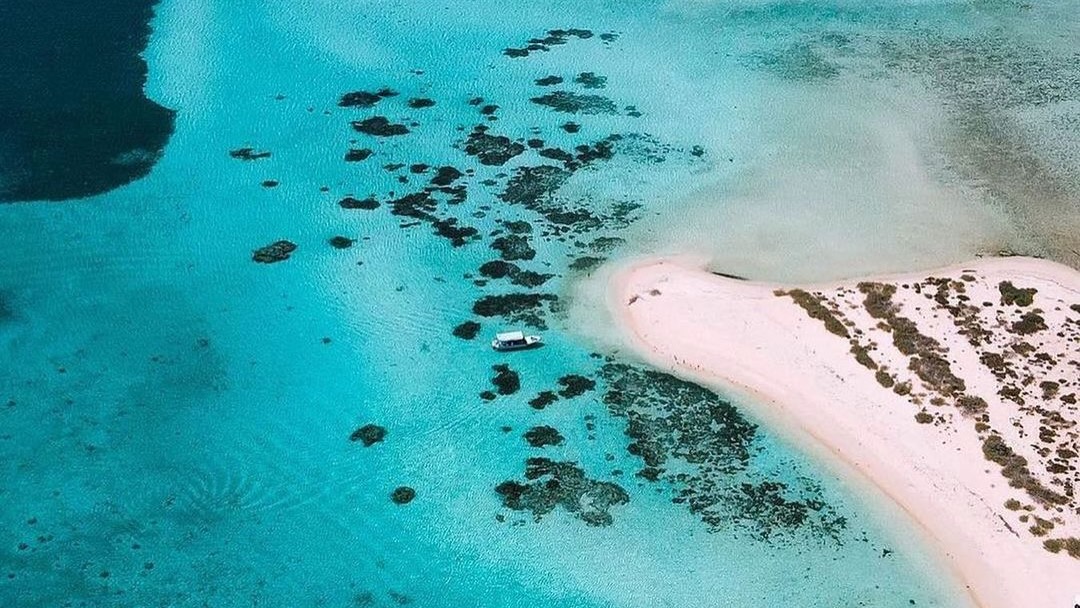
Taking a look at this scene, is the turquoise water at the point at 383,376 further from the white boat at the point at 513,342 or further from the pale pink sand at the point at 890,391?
the pale pink sand at the point at 890,391

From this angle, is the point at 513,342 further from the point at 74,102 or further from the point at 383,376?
the point at 74,102

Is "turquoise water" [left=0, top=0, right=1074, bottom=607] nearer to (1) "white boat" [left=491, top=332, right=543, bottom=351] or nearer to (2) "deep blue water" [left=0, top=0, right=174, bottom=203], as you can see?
(1) "white boat" [left=491, top=332, right=543, bottom=351]

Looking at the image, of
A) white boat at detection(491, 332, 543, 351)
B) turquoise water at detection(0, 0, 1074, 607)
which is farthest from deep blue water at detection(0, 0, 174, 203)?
white boat at detection(491, 332, 543, 351)

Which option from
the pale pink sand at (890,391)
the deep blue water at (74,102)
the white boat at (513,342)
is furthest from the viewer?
the deep blue water at (74,102)

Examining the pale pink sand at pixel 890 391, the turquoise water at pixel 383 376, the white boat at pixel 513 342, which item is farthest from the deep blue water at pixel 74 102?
the pale pink sand at pixel 890 391

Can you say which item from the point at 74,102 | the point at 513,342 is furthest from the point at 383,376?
the point at 74,102

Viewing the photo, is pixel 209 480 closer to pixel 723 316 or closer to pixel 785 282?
pixel 723 316

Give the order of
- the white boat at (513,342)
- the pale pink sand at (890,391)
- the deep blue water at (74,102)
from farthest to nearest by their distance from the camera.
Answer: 1. the deep blue water at (74,102)
2. the white boat at (513,342)
3. the pale pink sand at (890,391)
